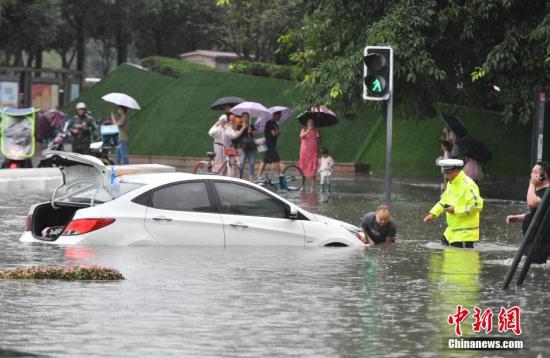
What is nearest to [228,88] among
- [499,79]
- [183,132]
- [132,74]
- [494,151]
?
[183,132]

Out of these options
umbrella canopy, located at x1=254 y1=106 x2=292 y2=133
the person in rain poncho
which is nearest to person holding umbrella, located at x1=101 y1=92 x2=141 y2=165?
umbrella canopy, located at x1=254 y1=106 x2=292 y2=133

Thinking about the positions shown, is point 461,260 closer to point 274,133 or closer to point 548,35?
point 548,35

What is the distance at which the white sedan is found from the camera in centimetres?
1653

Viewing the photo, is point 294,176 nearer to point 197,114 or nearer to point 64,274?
point 197,114

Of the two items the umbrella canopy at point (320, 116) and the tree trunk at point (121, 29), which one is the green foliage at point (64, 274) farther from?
the tree trunk at point (121, 29)

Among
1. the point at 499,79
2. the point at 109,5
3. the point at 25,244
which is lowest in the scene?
the point at 25,244

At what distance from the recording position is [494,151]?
132 feet

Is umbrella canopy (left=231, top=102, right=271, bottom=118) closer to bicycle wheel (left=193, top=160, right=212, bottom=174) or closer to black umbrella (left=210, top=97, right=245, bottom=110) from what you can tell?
black umbrella (left=210, top=97, right=245, bottom=110)

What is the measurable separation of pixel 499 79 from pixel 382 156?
11.7 m

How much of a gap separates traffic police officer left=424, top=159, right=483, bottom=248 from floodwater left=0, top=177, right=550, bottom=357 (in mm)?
285

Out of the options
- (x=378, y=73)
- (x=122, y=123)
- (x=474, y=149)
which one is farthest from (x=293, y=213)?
(x=122, y=123)

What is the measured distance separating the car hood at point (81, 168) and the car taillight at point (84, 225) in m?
0.48

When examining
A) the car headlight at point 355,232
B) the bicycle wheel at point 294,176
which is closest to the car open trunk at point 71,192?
the car headlight at point 355,232

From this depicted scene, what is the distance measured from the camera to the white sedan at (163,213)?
1653 cm
